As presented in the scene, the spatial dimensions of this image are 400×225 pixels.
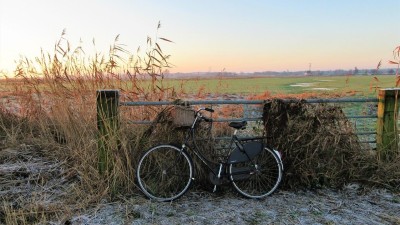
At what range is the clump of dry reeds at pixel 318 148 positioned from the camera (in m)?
4.44

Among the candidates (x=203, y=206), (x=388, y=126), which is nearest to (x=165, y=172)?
(x=203, y=206)

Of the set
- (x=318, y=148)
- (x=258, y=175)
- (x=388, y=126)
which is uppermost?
(x=388, y=126)

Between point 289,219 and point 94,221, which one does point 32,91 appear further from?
point 289,219

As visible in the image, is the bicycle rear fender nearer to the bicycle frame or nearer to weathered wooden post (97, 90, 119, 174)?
the bicycle frame

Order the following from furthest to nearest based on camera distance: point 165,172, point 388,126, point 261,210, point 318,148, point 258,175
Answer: point 388,126 < point 318,148 < point 258,175 < point 165,172 < point 261,210

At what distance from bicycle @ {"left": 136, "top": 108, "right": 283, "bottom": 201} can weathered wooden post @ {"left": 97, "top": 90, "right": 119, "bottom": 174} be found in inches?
17.0

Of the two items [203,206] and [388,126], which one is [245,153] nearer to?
[203,206]

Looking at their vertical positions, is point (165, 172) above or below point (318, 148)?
below

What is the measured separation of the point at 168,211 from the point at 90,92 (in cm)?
224

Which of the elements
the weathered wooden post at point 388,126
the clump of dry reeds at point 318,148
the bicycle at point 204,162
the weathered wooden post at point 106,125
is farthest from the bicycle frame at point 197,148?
the weathered wooden post at point 388,126

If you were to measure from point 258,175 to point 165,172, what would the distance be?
45.4 inches

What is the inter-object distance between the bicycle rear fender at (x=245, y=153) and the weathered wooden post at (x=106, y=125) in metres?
1.42

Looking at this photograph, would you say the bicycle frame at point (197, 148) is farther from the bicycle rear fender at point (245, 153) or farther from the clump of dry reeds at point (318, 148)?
the clump of dry reeds at point (318, 148)

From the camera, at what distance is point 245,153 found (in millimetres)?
4223
